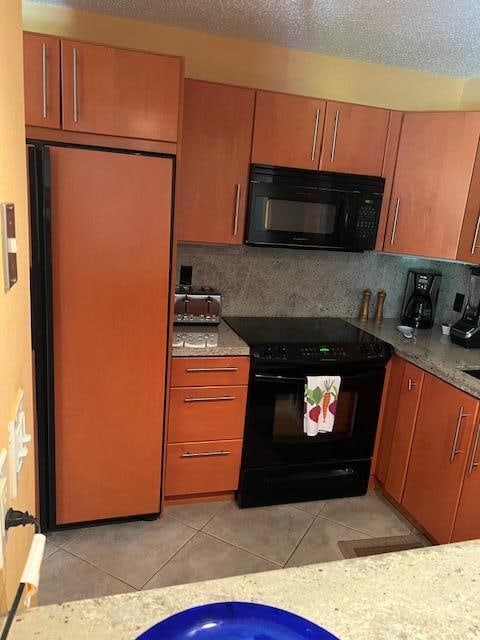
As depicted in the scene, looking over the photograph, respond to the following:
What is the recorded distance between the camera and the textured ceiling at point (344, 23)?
200 cm

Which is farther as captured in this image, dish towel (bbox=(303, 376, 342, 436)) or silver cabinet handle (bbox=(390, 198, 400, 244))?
silver cabinet handle (bbox=(390, 198, 400, 244))

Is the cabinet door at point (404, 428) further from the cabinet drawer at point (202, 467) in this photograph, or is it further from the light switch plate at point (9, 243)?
the light switch plate at point (9, 243)

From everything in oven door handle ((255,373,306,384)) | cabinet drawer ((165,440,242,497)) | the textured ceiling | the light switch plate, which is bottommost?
cabinet drawer ((165,440,242,497))

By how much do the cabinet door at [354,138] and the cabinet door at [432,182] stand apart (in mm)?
141

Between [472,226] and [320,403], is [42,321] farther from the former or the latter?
[472,226]

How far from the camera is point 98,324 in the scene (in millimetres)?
2008

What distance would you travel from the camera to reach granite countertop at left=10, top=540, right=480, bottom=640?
720 millimetres

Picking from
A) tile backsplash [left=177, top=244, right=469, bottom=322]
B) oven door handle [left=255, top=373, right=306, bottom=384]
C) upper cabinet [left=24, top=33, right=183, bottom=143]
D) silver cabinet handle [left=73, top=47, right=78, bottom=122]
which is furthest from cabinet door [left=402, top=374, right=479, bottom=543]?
silver cabinet handle [left=73, top=47, right=78, bottom=122]

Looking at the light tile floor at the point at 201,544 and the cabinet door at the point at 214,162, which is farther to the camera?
the cabinet door at the point at 214,162

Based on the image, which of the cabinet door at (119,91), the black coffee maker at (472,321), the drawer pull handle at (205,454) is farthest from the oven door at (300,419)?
the cabinet door at (119,91)

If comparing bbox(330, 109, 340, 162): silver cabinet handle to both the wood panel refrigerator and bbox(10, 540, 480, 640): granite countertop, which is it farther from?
bbox(10, 540, 480, 640): granite countertop

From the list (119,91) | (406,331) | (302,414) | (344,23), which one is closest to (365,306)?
(406,331)

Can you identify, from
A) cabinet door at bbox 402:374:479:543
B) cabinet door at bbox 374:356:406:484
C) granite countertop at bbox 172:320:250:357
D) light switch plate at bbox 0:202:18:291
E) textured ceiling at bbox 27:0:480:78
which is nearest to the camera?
light switch plate at bbox 0:202:18:291

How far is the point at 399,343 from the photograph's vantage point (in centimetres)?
259
